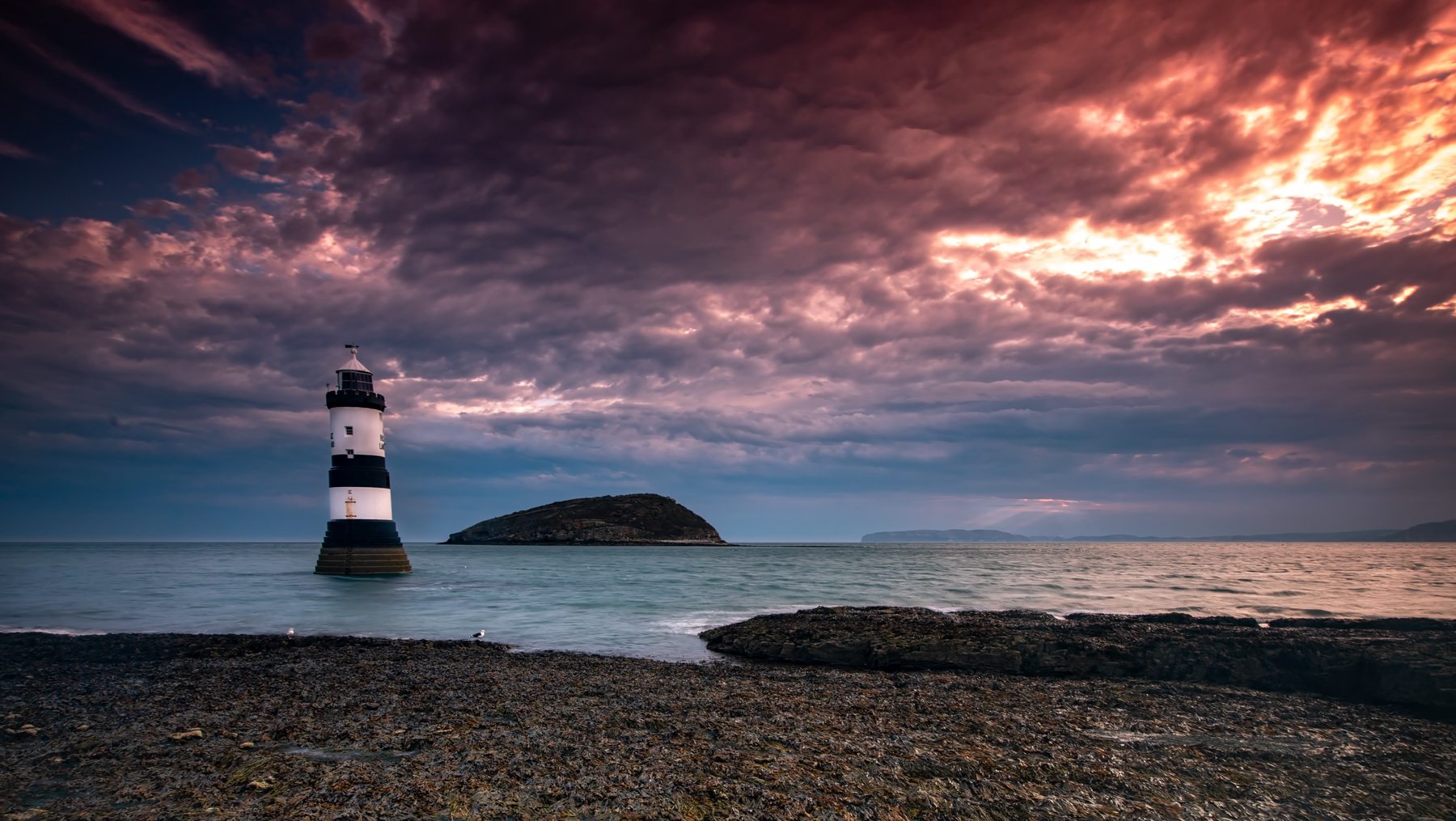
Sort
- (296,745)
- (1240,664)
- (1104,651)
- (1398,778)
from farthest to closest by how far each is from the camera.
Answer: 1. (1104,651)
2. (1240,664)
3. (296,745)
4. (1398,778)

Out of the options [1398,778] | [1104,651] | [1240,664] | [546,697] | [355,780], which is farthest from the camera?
[1104,651]

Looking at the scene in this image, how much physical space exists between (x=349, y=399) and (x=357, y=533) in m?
9.43

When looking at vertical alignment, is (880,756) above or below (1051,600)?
above

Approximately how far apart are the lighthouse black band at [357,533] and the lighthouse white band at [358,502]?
0.35 m

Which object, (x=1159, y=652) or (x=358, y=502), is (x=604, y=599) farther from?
(x=1159, y=652)

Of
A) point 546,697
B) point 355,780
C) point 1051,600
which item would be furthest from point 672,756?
point 1051,600

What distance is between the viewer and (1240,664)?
1606cm

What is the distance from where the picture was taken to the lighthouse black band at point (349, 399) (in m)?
46.8

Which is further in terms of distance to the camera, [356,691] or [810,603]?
[810,603]

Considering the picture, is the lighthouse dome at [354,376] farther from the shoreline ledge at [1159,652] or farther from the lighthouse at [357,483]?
the shoreline ledge at [1159,652]

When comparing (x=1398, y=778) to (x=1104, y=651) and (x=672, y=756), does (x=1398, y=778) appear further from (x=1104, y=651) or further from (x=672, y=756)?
(x=672, y=756)

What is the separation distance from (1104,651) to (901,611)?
37.9ft

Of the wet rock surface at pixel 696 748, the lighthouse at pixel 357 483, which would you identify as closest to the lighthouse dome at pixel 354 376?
the lighthouse at pixel 357 483

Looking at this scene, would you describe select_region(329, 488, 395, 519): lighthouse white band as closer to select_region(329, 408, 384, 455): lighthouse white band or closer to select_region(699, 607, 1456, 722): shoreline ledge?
select_region(329, 408, 384, 455): lighthouse white band
